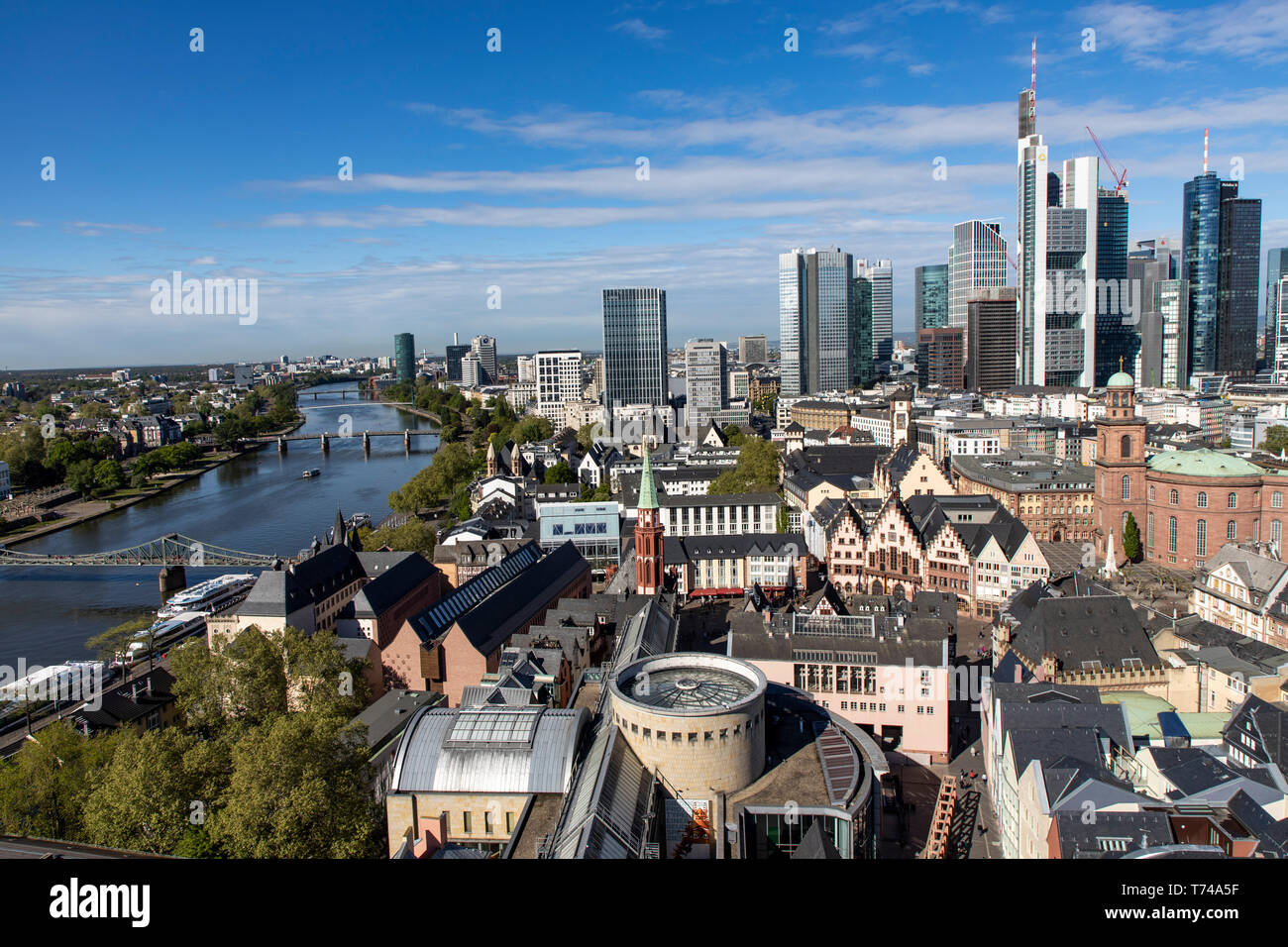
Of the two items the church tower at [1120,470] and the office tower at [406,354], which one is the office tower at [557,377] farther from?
the office tower at [406,354]

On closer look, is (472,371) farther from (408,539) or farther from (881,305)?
(408,539)

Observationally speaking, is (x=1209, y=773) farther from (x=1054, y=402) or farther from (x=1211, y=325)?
(x=1211, y=325)

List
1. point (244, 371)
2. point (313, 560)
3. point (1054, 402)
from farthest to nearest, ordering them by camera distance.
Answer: point (244, 371), point (1054, 402), point (313, 560)

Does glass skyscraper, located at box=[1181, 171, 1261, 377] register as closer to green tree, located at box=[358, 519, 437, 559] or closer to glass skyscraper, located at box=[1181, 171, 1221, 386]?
glass skyscraper, located at box=[1181, 171, 1221, 386]

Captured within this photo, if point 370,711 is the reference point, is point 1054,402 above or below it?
above

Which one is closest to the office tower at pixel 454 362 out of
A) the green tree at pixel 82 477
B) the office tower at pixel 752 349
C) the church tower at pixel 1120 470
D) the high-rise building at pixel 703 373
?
the office tower at pixel 752 349
